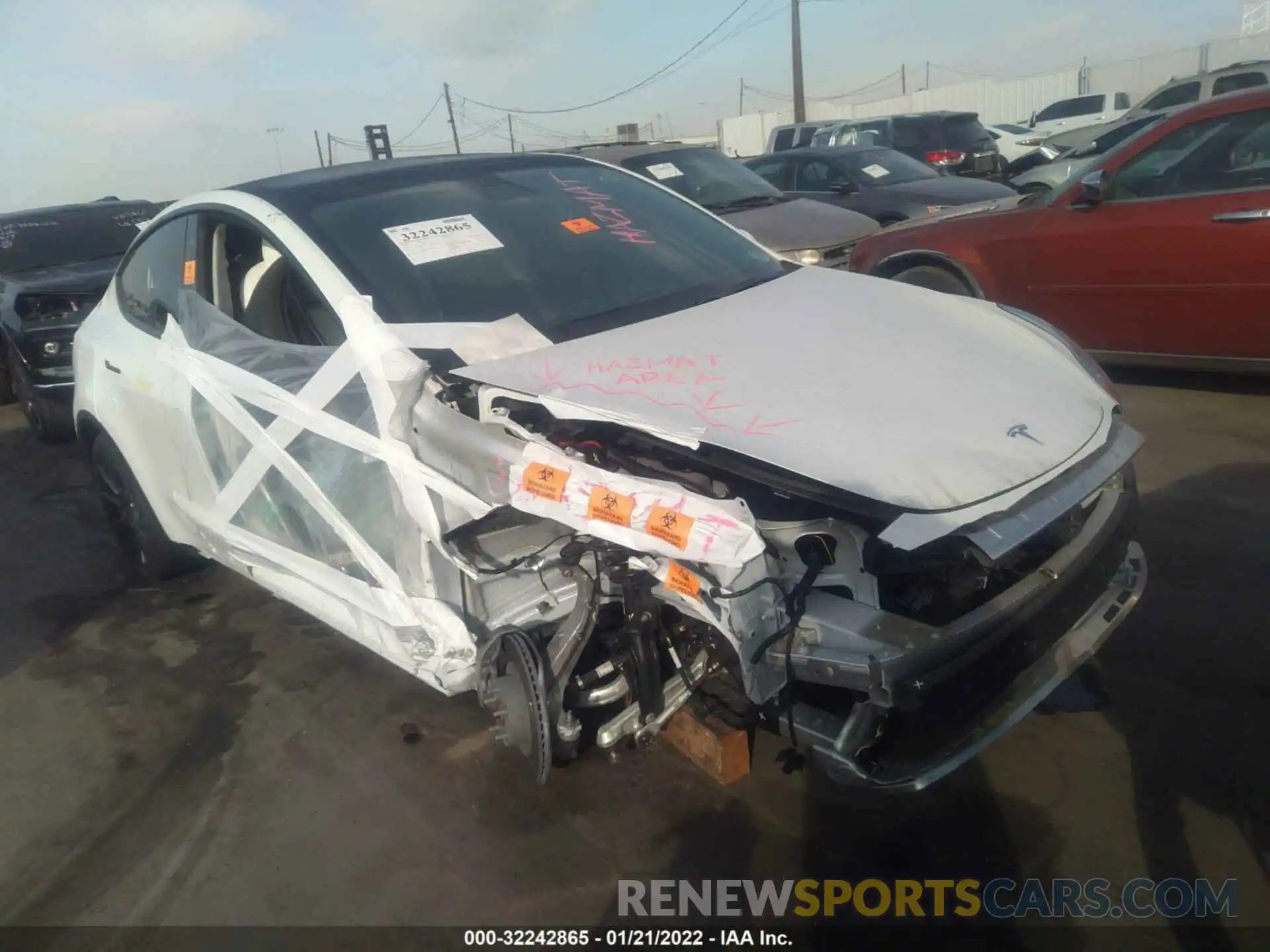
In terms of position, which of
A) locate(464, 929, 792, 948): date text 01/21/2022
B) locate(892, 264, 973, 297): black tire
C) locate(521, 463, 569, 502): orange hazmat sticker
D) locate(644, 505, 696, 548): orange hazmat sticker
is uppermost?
locate(521, 463, 569, 502): orange hazmat sticker

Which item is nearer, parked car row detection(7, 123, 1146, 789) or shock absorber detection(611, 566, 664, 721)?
parked car row detection(7, 123, 1146, 789)

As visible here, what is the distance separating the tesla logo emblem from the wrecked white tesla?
1.3 inches

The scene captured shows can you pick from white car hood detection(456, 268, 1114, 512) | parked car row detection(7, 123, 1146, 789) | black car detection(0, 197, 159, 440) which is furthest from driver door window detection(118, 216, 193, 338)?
black car detection(0, 197, 159, 440)

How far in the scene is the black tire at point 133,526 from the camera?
402 centimetres

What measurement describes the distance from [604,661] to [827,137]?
13.7 meters

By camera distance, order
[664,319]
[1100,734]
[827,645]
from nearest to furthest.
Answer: [827,645]
[1100,734]
[664,319]

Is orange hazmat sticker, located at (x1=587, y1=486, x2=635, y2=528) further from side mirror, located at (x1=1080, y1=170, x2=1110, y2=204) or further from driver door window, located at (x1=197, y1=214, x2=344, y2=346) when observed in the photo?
side mirror, located at (x1=1080, y1=170, x2=1110, y2=204)

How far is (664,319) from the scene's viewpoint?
2.98m

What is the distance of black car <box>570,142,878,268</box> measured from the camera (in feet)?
24.4

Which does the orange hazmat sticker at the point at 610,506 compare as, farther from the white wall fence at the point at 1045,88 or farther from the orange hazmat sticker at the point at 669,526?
the white wall fence at the point at 1045,88

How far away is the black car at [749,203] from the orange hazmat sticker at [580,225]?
3984 millimetres

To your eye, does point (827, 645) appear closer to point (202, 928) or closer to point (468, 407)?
point (468, 407)

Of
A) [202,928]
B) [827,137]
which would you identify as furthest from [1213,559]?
[827,137]

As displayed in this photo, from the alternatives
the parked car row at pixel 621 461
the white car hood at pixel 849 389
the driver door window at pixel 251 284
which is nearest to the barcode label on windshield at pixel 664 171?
the parked car row at pixel 621 461
